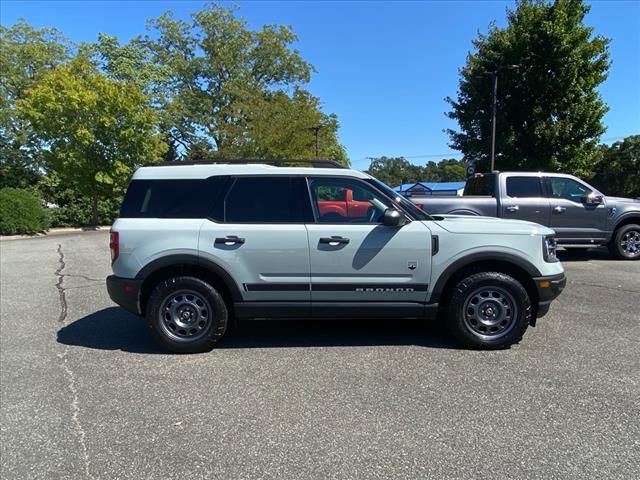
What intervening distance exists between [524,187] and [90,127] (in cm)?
2097

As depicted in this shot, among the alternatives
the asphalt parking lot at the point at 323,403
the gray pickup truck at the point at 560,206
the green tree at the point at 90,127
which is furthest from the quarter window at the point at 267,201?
the green tree at the point at 90,127

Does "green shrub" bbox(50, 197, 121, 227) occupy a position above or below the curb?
above

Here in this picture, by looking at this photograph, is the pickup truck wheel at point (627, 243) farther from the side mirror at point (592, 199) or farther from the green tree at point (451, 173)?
the green tree at point (451, 173)

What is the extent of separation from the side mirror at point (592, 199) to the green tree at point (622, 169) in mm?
43722

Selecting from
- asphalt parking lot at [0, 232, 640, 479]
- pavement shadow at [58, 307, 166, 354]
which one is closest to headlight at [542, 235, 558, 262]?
asphalt parking lot at [0, 232, 640, 479]

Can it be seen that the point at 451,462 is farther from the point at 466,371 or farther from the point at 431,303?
the point at 431,303

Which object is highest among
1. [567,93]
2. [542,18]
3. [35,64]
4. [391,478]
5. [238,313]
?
[35,64]

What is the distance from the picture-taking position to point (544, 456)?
3.02m

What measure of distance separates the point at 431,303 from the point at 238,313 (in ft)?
6.34

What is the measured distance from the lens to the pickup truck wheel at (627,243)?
10.6 metres

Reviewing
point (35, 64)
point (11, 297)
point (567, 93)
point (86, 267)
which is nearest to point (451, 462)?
point (11, 297)

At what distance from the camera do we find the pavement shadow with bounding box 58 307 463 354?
5246 mm

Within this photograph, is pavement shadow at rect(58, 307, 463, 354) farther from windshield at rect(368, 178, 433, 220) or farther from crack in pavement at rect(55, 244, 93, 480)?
windshield at rect(368, 178, 433, 220)

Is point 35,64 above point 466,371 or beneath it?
above
